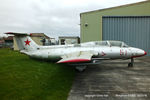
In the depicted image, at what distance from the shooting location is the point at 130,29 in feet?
42.2

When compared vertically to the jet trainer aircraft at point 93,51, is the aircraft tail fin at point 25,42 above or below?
above

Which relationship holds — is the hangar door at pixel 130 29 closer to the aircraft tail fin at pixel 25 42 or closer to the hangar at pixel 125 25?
the hangar at pixel 125 25

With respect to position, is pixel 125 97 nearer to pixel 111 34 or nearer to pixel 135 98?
pixel 135 98

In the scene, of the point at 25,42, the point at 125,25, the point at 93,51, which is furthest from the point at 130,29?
the point at 25,42

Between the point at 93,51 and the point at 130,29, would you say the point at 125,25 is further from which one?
the point at 93,51

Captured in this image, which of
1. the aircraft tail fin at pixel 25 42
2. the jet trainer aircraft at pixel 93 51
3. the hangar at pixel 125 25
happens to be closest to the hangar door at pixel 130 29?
the hangar at pixel 125 25

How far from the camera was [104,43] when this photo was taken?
711 centimetres

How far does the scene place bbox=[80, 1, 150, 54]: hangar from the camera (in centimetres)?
1274

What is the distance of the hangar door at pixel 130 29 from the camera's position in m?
12.8

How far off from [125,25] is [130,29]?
3.19 feet

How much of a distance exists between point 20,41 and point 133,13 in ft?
50.2

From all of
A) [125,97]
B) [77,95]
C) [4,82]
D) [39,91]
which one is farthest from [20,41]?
[125,97]

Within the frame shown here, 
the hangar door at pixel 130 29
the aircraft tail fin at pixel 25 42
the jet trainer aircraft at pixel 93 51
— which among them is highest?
the hangar door at pixel 130 29

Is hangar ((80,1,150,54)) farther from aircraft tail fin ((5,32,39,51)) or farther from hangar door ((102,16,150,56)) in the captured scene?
aircraft tail fin ((5,32,39,51))
